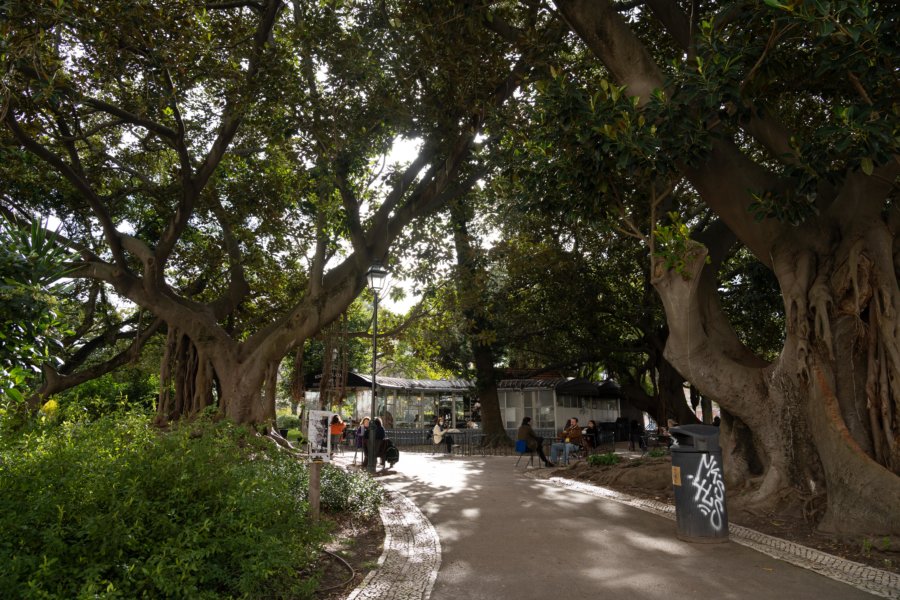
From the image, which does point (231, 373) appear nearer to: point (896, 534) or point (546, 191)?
point (546, 191)

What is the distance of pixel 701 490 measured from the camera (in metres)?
6.68

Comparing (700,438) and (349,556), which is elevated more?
(700,438)

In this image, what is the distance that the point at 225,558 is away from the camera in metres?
4.16

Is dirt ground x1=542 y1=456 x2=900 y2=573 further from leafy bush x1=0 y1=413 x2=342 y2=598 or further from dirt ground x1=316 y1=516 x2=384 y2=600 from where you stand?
leafy bush x1=0 y1=413 x2=342 y2=598

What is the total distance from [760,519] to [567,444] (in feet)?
26.8

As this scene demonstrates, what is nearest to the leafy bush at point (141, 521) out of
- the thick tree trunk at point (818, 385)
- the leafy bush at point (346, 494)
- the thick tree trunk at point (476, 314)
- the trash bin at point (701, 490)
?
the leafy bush at point (346, 494)

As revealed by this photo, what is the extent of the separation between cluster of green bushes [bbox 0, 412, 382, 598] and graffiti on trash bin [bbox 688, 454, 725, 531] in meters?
4.23

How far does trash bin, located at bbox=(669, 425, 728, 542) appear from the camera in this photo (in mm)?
6625

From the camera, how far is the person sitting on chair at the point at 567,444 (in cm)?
1570

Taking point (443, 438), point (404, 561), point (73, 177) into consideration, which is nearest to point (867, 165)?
point (404, 561)

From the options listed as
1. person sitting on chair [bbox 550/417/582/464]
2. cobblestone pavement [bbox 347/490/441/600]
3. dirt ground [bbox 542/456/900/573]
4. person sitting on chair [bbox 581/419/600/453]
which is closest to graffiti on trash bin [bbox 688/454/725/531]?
dirt ground [bbox 542/456/900/573]

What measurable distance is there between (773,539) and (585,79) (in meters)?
9.63

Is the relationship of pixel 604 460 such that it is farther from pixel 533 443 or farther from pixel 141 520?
pixel 141 520

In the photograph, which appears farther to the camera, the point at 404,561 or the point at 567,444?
the point at 567,444
